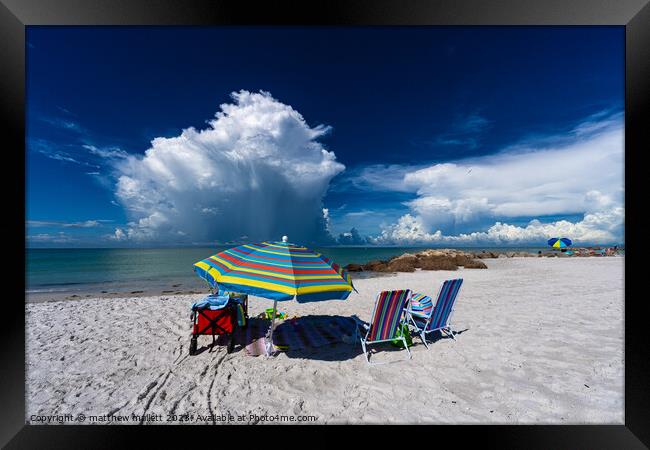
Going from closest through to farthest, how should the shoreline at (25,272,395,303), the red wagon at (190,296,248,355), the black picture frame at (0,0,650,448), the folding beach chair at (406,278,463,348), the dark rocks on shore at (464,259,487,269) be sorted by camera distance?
1. the black picture frame at (0,0,650,448)
2. the red wagon at (190,296,248,355)
3. the folding beach chair at (406,278,463,348)
4. the shoreline at (25,272,395,303)
5. the dark rocks on shore at (464,259,487,269)

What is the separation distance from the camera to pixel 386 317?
13.8 feet

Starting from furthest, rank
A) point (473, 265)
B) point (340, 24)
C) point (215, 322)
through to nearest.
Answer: point (473, 265), point (215, 322), point (340, 24)

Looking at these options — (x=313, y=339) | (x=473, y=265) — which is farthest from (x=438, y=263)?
(x=313, y=339)

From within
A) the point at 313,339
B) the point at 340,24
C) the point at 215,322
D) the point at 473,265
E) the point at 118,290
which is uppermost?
the point at 340,24

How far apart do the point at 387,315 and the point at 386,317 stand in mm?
42

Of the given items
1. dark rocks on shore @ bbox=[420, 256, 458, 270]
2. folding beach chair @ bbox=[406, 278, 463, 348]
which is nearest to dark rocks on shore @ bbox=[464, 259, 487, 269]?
dark rocks on shore @ bbox=[420, 256, 458, 270]

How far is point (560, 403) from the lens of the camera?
3.12 m

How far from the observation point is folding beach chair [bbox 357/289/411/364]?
4.04 metres

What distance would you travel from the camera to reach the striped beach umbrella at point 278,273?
3406 millimetres

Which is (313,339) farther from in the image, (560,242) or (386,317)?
(560,242)

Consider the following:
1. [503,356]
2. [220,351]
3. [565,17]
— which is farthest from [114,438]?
[565,17]

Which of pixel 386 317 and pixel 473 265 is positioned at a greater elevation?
pixel 386 317

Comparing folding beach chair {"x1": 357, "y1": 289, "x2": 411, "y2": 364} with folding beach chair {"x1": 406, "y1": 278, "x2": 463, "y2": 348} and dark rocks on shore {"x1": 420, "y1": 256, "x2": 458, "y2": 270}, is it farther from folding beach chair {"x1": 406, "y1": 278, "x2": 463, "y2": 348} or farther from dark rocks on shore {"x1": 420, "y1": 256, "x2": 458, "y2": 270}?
dark rocks on shore {"x1": 420, "y1": 256, "x2": 458, "y2": 270}

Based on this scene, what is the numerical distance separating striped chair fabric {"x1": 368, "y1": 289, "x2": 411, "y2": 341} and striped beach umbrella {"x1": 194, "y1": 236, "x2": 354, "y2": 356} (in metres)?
0.61
